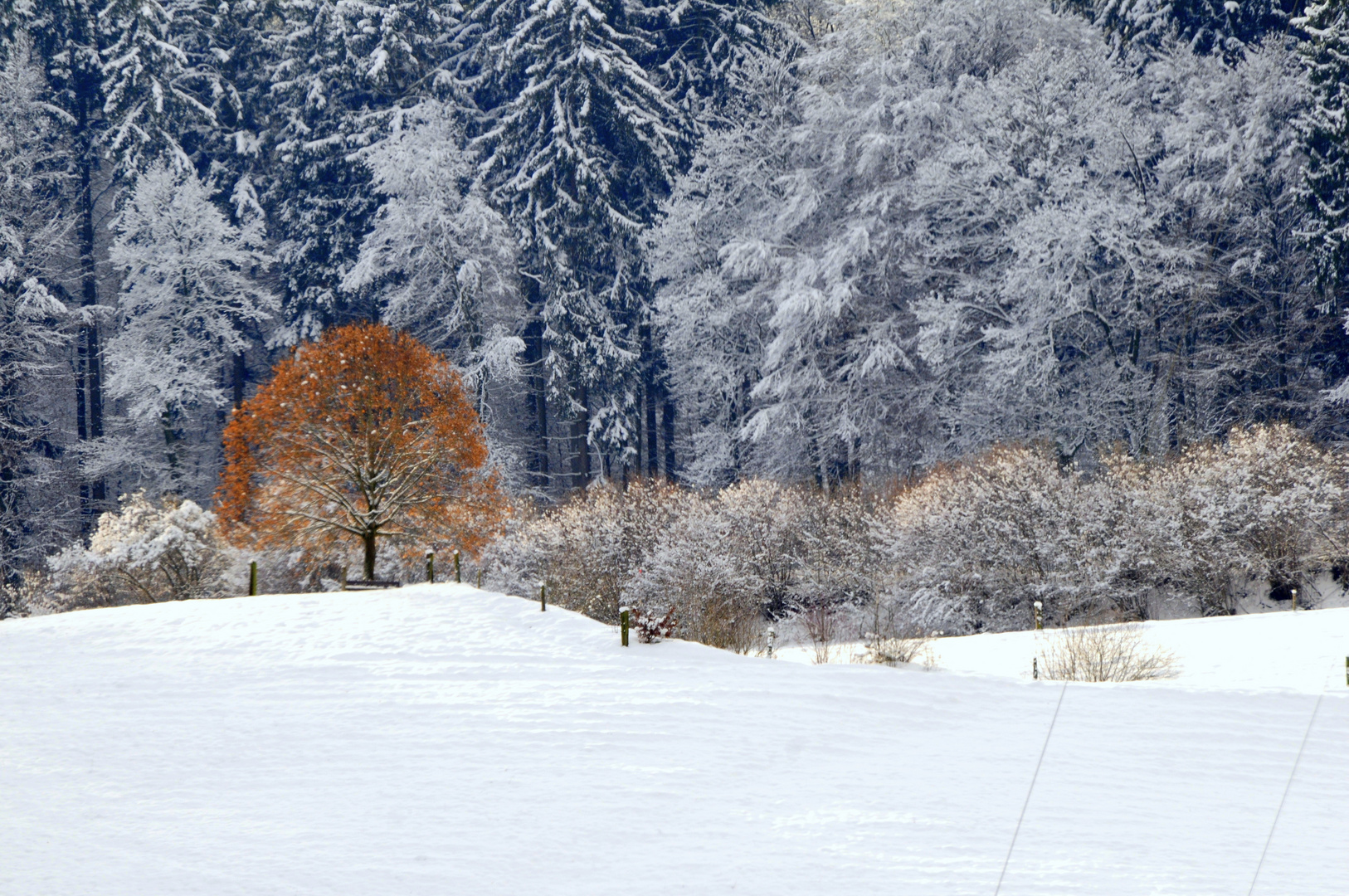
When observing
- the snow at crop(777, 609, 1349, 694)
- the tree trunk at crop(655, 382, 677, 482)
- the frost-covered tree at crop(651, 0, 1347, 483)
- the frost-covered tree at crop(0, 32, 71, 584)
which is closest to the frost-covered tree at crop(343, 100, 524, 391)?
the frost-covered tree at crop(651, 0, 1347, 483)

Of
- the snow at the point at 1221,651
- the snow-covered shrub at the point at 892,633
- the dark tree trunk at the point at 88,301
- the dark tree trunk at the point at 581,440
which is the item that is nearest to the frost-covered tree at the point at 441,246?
the dark tree trunk at the point at 581,440

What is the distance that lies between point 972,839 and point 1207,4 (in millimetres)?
27504

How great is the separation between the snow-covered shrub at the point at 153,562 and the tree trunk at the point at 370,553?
532cm

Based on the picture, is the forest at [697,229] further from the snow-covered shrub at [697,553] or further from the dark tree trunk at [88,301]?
the snow-covered shrub at [697,553]

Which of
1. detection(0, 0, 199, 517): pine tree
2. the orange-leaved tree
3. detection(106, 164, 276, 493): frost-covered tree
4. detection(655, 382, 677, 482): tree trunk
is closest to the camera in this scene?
the orange-leaved tree

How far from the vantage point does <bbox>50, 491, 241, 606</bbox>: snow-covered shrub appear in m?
22.6

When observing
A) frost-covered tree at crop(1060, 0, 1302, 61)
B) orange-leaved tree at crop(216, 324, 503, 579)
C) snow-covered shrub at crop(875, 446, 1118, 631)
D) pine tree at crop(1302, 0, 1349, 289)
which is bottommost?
snow-covered shrub at crop(875, 446, 1118, 631)

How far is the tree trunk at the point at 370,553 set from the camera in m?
19.6

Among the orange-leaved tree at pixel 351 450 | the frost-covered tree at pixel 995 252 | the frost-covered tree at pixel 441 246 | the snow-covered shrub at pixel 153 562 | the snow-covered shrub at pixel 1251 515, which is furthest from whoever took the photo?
the frost-covered tree at pixel 441 246

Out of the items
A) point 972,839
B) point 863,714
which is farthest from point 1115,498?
point 972,839

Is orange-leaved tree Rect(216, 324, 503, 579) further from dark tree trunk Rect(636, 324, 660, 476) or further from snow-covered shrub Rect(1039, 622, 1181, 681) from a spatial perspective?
dark tree trunk Rect(636, 324, 660, 476)

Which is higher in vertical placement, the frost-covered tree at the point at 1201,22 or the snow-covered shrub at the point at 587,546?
the frost-covered tree at the point at 1201,22

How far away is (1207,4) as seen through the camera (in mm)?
28438

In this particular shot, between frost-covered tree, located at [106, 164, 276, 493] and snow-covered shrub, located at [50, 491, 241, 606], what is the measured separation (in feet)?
35.6
